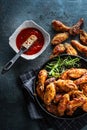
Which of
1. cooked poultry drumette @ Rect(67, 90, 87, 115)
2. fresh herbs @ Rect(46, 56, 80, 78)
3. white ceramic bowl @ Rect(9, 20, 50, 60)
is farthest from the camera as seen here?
white ceramic bowl @ Rect(9, 20, 50, 60)

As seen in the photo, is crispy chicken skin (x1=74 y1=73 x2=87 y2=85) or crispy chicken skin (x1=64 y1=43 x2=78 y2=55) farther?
crispy chicken skin (x1=64 y1=43 x2=78 y2=55)

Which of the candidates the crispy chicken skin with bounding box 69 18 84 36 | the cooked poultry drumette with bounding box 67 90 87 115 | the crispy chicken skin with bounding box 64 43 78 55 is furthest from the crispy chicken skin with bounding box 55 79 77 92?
the crispy chicken skin with bounding box 69 18 84 36

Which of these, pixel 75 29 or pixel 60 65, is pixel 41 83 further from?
pixel 75 29

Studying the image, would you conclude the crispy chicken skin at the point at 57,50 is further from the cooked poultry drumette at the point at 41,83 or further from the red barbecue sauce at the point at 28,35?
the cooked poultry drumette at the point at 41,83

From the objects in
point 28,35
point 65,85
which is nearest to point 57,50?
point 28,35

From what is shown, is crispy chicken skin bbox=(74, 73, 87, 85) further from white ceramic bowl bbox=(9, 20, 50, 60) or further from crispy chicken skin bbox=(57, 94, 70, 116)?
white ceramic bowl bbox=(9, 20, 50, 60)

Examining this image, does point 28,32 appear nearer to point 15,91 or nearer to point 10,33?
point 10,33
